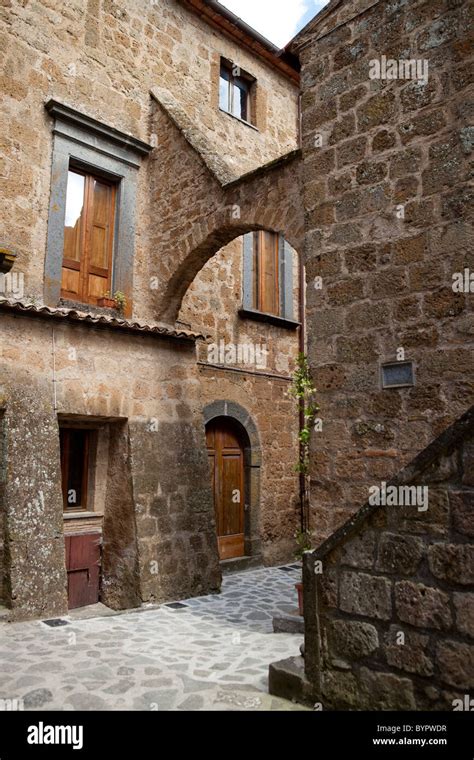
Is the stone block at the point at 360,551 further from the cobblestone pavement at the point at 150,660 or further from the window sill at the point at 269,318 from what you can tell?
the window sill at the point at 269,318

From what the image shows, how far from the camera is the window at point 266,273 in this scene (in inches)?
353

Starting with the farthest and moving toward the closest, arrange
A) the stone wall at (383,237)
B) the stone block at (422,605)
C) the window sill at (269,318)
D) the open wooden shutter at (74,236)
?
the window sill at (269,318), the open wooden shutter at (74,236), the stone wall at (383,237), the stone block at (422,605)

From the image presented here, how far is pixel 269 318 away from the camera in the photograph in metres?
8.88

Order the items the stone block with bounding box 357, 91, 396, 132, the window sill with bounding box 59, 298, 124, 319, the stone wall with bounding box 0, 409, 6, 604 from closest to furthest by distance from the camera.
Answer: the stone block with bounding box 357, 91, 396, 132, the stone wall with bounding box 0, 409, 6, 604, the window sill with bounding box 59, 298, 124, 319

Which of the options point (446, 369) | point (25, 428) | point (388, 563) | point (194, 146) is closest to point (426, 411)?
point (446, 369)

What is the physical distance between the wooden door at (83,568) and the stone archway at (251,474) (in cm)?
272

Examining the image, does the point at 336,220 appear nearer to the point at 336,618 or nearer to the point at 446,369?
the point at 446,369

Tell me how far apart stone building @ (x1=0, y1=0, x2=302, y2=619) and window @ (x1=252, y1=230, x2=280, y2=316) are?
386 mm

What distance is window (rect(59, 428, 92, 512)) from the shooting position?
6148 millimetres

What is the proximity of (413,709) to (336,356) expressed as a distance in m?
2.59

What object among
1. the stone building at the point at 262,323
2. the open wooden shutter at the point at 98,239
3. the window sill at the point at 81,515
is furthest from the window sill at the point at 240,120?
the window sill at the point at 81,515

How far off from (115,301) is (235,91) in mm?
4715

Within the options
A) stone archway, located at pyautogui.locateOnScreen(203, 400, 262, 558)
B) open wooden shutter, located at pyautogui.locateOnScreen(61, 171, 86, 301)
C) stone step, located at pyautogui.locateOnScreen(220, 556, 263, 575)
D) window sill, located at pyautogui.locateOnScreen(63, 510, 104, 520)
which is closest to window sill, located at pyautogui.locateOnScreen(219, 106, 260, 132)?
open wooden shutter, located at pyautogui.locateOnScreen(61, 171, 86, 301)

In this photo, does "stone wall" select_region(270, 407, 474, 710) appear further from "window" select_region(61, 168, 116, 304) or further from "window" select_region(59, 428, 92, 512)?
"window" select_region(61, 168, 116, 304)
